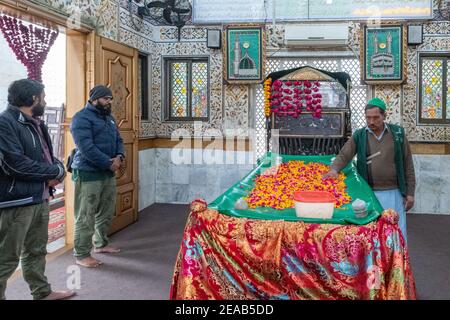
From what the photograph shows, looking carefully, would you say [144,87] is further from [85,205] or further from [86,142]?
[85,205]

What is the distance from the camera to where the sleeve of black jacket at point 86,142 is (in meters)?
3.94

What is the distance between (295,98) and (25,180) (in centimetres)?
394

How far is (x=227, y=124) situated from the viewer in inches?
275

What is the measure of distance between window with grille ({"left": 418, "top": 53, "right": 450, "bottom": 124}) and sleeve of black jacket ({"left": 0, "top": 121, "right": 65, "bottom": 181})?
561 cm

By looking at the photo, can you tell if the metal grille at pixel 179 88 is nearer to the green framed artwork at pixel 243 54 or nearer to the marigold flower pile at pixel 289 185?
the green framed artwork at pixel 243 54

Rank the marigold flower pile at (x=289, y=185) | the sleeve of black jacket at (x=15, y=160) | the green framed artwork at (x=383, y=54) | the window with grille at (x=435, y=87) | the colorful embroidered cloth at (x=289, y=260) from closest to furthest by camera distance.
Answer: the colorful embroidered cloth at (x=289, y=260) < the sleeve of black jacket at (x=15, y=160) < the marigold flower pile at (x=289, y=185) < the green framed artwork at (x=383, y=54) < the window with grille at (x=435, y=87)

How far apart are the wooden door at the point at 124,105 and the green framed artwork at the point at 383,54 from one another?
131 inches

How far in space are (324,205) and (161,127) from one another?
4.97 meters

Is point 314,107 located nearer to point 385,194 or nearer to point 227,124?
point 227,124

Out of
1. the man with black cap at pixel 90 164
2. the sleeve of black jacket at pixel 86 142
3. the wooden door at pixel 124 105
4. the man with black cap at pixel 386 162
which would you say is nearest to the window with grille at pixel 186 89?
the wooden door at pixel 124 105

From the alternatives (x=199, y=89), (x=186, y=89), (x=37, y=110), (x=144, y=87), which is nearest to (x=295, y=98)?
(x=199, y=89)

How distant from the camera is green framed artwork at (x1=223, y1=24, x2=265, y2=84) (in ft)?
22.1

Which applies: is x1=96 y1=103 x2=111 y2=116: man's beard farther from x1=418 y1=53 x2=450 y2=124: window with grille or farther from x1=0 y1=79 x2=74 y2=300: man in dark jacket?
x1=418 y1=53 x2=450 y2=124: window with grille
